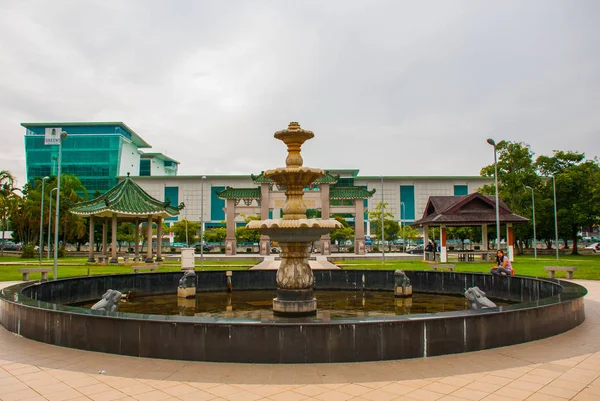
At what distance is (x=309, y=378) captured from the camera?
627 cm

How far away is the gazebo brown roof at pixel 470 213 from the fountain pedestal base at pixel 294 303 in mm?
27320

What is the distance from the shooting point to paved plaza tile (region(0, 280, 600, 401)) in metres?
5.58

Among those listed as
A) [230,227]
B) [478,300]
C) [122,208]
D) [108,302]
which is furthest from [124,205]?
[478,300]

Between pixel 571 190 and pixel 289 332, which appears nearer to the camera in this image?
pixel 289 332

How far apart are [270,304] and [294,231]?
12.5ft

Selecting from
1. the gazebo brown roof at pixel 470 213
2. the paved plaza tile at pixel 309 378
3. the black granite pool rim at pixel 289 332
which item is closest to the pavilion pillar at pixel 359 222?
the gazebo brown roof at pixel 470 213

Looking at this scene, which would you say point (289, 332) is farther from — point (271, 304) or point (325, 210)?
point (325, 210)

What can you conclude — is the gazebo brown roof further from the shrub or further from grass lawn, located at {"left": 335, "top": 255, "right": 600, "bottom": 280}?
the shrub

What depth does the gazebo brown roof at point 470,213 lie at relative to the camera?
36781mm

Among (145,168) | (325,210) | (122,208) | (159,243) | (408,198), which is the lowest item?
(159,243)

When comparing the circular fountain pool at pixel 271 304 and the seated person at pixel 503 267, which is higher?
the seated person at pixel 503 267

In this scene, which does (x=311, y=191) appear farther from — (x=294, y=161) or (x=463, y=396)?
(x=463, y=396)

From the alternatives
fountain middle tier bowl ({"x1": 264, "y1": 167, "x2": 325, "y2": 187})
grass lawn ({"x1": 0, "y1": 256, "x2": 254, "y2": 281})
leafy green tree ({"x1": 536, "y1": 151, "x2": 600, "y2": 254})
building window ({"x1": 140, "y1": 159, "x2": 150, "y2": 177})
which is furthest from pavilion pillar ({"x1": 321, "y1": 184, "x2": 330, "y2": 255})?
building window ({"x1": 140, "y1": 159, "x2": 150, "y2": 177})

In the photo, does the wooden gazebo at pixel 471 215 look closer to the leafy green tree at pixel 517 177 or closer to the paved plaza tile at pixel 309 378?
the leafy green tree at pixel 517 177
